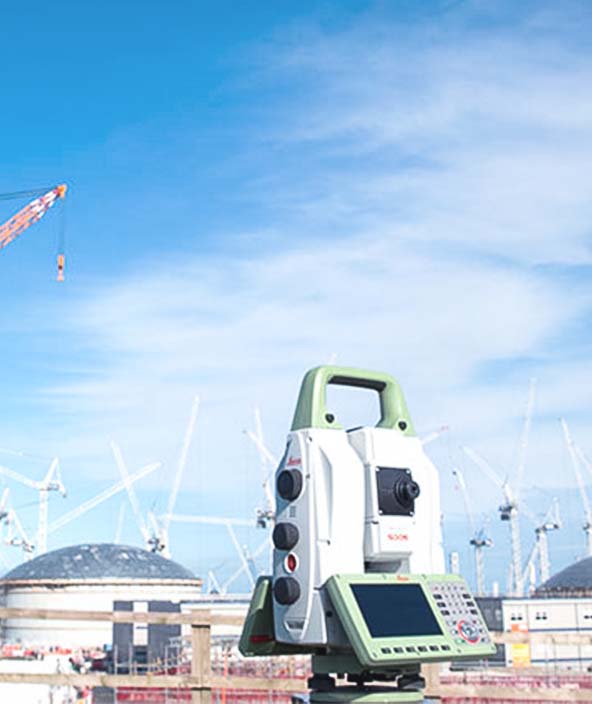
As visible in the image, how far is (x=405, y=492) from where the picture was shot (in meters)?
5.49

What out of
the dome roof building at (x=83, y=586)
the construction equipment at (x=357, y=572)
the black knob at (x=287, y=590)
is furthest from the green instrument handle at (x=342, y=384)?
the dome roof building at (x=83, y=586)

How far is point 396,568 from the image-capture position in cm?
561

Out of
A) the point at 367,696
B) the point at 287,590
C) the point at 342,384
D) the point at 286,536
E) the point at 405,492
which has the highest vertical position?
the point at 342,384

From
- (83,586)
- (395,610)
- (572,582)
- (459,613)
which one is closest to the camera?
(395,610)

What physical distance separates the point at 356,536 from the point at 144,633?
5219 centimetres

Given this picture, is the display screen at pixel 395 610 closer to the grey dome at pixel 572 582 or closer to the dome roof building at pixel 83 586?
the dome roof building at pixel 83 586

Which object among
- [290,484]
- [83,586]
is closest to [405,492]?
[290,484]

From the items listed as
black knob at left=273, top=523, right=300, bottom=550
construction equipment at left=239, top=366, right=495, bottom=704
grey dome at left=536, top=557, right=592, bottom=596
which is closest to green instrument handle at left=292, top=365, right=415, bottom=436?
construction equipment at left=239, top=366, right=495, bottom=704

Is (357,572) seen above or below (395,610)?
above

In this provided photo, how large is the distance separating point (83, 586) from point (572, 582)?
148ft

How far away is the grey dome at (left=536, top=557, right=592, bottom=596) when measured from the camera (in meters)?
85.1

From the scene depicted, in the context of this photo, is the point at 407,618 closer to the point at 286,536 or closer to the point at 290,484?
the point at 286,536

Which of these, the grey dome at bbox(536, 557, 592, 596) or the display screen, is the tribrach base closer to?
the display screen

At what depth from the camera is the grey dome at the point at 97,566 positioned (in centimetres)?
8169
